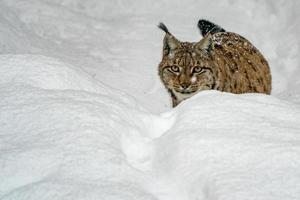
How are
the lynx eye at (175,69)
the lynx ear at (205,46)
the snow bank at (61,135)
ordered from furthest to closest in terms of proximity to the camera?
the lynx eye at (175,69), the lynx ear at (205,46), the snow bank at (61,135)

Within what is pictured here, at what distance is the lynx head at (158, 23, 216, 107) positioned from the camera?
532cm

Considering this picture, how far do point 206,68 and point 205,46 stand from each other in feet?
0.71

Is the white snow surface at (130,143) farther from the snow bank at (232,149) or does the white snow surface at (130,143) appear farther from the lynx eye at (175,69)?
the lynx eye at (175,69)

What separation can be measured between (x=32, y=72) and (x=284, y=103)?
1.88 metres

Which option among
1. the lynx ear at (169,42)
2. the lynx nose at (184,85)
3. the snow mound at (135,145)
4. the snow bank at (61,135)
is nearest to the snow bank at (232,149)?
the snow mound at (135,145)

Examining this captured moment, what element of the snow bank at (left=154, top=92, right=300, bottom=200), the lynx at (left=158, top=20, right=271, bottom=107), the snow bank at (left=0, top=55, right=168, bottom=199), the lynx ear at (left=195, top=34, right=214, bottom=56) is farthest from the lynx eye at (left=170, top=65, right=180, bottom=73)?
the snow bank at (left=154, top=92, right=300, bottom=200)

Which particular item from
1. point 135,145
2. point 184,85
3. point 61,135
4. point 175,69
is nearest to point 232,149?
point 135,145

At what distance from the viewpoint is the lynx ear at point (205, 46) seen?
5.27m

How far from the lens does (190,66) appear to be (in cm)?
534

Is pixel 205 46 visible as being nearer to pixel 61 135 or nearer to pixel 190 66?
pixel 190 66

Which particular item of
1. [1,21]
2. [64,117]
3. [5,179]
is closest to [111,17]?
[1,21]

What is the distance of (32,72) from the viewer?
4027mm

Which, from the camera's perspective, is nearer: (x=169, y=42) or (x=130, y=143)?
(x=130, y=143)

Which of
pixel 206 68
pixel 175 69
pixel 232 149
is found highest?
pixel 232 149
